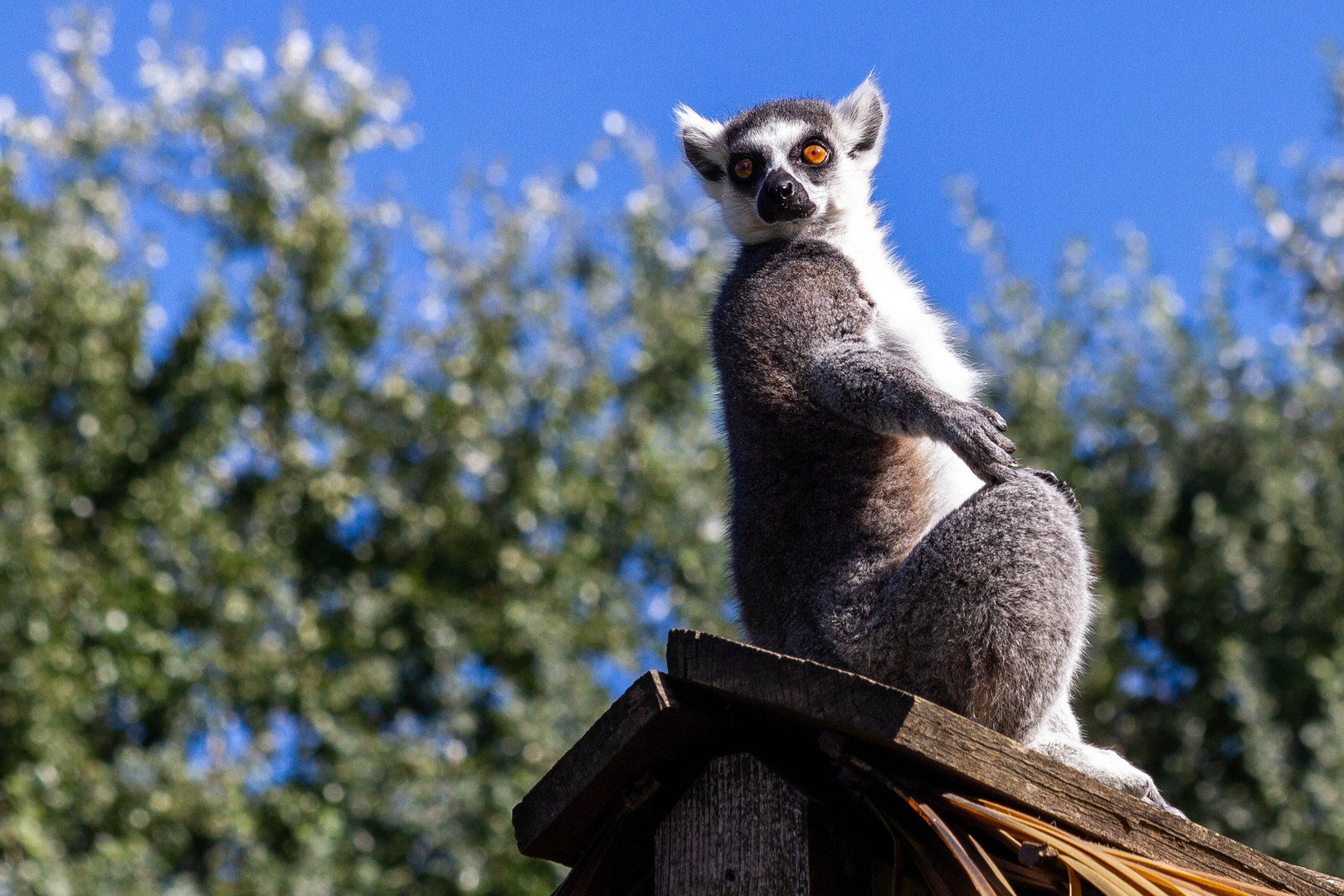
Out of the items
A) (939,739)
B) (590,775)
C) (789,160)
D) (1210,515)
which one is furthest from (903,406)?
(1210,515)

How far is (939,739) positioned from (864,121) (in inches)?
143

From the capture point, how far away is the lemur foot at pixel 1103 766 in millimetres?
3109

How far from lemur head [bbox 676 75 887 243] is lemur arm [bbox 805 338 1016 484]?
3.43 feet

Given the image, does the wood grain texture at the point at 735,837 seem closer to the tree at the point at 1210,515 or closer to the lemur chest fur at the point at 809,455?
the lemur chest fur at the point at 809,455

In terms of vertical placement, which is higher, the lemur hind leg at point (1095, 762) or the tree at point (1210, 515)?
the tree at point (1210, 515)

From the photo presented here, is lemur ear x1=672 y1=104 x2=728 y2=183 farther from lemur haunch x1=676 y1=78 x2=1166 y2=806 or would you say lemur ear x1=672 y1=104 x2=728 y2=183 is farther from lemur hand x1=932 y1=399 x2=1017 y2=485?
lemur hand x1=932 y1=399 x2=1017 y2=485

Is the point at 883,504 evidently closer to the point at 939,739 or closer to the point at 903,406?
the point at 903,406

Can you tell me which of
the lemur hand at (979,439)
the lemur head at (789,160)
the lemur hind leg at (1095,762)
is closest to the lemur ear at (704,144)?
the lemur head at (789,160)

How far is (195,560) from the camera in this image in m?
12.8

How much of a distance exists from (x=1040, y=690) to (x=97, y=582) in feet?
35.4

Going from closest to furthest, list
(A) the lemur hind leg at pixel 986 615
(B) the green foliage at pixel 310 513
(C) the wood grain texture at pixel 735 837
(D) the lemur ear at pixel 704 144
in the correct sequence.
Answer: (C) the wood grain texture at pixel 735 837
(A) the lemur hind leg at pixel 986 615
(D) the lemur ear at pixel 704 144
(B) the green foliage at pixel 310 513

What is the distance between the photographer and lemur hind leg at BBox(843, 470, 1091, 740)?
308 centimetres

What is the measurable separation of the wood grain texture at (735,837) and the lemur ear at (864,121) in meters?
3.29

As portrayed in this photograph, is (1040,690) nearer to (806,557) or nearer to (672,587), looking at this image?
(806,557)
